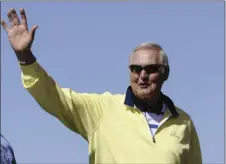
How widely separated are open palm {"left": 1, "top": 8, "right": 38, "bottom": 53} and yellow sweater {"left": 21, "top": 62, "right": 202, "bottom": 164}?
0.30 metres

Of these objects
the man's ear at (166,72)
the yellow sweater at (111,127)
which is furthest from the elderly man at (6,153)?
the man's ear at (166,72)

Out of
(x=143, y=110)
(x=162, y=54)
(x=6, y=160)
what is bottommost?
(x=6, y=160)

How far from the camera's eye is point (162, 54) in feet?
24.8

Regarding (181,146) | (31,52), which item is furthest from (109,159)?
(31,52)

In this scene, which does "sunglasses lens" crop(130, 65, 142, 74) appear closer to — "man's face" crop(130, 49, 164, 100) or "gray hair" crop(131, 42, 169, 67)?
"man's face" crop(130, 49, 164, 100)

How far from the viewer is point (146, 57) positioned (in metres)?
7.41

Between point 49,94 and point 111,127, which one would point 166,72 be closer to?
point 111,127

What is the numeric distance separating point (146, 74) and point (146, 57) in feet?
0.58

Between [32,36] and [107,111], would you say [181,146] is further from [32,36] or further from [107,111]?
[32,36]

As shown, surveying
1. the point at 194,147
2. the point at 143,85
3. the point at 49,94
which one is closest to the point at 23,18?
the point at 49,94

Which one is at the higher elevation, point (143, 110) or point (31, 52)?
point (31, 52)

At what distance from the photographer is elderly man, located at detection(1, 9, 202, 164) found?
695cm

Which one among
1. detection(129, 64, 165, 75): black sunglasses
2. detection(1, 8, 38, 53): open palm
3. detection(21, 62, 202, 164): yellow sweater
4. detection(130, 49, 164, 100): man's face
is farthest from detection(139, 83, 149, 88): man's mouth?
detection(1, 8, 38, 53): open palm

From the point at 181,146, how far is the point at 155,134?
12.7 inches
